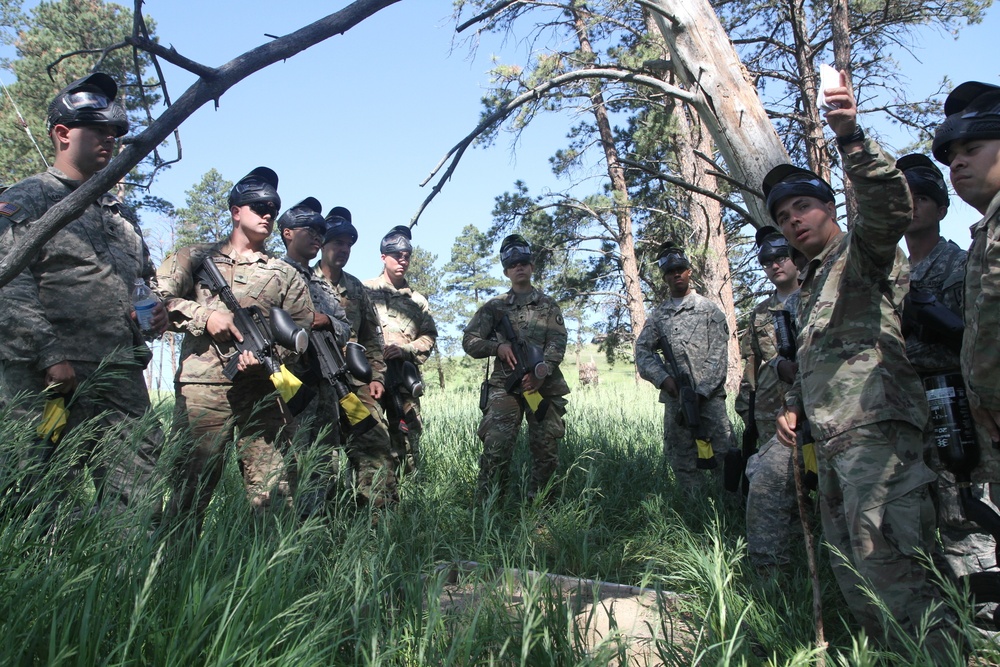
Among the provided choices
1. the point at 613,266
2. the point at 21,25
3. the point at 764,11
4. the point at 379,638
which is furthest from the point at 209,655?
the point at 21,25

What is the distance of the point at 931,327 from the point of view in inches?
119

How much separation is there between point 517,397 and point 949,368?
11.5 feet

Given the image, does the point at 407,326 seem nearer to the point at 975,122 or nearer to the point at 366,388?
the point at 366,388

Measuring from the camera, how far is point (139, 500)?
2.27 metres

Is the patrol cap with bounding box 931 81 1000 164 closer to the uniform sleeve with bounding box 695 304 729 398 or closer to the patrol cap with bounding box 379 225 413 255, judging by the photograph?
the uniform sleeve with bounding box 695 304 729 398

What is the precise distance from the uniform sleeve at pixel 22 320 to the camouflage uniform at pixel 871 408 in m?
3.39

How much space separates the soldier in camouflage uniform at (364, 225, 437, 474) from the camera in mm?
6383

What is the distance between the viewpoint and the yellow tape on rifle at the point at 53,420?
2.88 m

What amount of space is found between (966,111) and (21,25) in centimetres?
2563

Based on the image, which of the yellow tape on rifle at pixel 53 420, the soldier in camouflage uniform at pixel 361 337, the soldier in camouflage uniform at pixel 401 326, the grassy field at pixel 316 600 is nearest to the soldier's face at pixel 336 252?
the soldier in camouflage uniform at pixel 361 337

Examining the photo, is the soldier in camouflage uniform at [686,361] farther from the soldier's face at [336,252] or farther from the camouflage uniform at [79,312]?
the camouflage uniform at [79,312]

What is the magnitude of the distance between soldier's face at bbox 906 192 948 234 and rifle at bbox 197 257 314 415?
3.27 metres

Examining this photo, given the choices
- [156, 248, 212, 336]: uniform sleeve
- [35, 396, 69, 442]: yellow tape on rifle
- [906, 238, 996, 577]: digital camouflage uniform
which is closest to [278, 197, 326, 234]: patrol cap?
[156, 248, 212, 336]: uniform sleeve

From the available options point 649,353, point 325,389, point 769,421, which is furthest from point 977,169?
point 325,389
